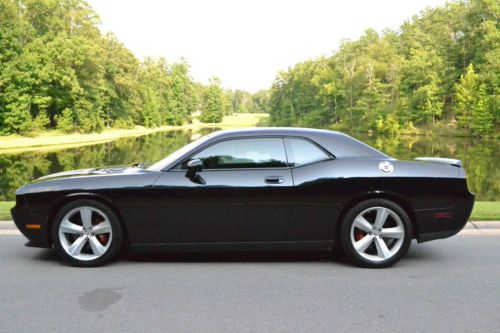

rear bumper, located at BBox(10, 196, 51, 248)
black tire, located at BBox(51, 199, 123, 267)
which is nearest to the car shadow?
black tire, located at BBox(51, 199, 123, 267)

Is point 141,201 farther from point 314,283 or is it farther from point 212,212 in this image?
point 314,283

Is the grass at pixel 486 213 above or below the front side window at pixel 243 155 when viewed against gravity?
below

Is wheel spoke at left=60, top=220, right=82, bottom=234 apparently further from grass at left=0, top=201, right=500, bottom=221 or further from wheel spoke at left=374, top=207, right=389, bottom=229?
wheel spoke at left=374, top=207, right=389, bottom=229

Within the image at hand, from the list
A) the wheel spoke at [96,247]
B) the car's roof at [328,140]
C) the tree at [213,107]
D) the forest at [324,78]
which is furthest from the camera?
the tree at [213,107]

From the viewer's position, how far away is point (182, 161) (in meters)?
→ 5.27

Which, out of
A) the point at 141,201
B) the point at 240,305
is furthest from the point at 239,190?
the point at 240,305

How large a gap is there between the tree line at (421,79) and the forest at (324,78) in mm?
165

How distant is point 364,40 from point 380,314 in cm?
9423

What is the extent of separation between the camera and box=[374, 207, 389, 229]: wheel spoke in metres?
5.15

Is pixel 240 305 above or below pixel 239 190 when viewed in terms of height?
below

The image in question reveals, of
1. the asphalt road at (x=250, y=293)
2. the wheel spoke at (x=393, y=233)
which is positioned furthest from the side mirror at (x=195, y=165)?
the wheel spoke at (x=393, y=233)

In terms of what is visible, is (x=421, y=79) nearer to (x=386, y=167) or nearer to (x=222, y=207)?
(x=386, y=167)

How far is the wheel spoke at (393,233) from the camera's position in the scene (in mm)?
5160

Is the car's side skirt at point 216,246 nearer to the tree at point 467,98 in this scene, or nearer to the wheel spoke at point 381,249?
the wheel spoke at point 381,249
